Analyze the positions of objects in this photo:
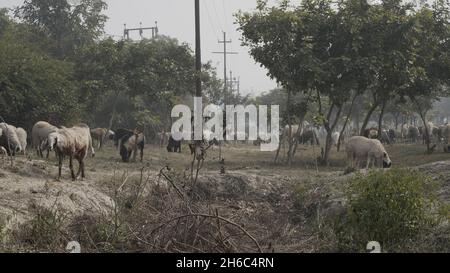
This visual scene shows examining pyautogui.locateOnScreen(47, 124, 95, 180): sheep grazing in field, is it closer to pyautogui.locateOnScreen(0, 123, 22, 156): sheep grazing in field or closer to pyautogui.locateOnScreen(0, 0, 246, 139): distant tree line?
pyautogui.locateOnScreen(0, 123, 22, 156): sheep grazing in field

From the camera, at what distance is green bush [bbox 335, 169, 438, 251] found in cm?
823

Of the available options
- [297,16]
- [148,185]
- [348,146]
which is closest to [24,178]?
[148,185]

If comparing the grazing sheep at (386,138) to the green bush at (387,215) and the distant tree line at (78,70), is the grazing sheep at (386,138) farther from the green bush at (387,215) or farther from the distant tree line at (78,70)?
the green bush at (387,215)

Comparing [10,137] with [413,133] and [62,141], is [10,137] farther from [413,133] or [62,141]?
[413,133]

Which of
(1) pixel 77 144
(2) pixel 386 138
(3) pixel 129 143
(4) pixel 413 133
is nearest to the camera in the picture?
(1) pixel 77 144

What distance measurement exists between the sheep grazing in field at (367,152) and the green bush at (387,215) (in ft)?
27.6

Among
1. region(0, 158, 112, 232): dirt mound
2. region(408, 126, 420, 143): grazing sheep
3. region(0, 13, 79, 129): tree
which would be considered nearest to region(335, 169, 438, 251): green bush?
region(0, 158, 112, 232): dirt mound

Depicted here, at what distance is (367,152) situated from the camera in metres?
17.1

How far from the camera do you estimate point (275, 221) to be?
1205cm

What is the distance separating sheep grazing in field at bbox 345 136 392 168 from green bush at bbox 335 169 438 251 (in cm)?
840

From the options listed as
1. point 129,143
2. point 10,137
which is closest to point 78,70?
point 129,143

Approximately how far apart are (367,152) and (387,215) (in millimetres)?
9105

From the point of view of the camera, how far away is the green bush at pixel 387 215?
27.0 feet

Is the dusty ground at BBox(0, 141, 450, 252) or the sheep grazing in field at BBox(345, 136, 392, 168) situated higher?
the sheep grazing in field at BBox(345, 136, 392, 168)
